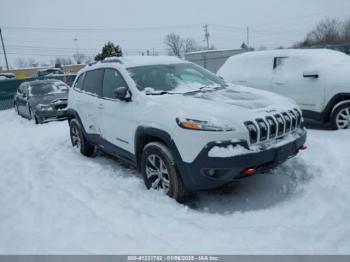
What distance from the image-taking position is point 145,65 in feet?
15.7

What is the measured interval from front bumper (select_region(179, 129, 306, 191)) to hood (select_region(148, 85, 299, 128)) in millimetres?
322

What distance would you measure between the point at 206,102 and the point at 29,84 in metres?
10.5

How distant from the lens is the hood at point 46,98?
10880 mm

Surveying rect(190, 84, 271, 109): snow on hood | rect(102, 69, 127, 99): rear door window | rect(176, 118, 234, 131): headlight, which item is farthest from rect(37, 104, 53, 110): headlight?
rect(176, 118, 234, 131): headlight

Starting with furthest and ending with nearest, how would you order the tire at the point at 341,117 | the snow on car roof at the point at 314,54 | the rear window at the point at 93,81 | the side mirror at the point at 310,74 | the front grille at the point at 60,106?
the front grille at the point at 60,106, the snow on car roof at the point at 314,54, the side mirror at the point at 310,74, the tire at the point at 341,117, the rear window at the point at 93,81

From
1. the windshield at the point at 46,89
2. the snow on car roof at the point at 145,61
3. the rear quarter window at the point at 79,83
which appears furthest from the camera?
the windshield at the point at 46,89

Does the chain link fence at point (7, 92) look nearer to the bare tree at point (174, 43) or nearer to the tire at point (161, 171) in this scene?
the tire at point (161, 171)

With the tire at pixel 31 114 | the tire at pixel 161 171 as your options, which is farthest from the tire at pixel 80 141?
the tire at pixel 31 114

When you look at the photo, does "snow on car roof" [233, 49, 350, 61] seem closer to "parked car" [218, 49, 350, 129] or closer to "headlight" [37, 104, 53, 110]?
"parked car" [218, 49, 350, 129]

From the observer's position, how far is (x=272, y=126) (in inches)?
140

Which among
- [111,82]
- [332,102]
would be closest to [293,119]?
[111,82]

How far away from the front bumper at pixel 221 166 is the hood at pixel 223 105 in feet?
1.06

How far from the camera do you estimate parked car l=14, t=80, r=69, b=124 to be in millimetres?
10554

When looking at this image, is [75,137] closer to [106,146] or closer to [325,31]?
[106,146]
